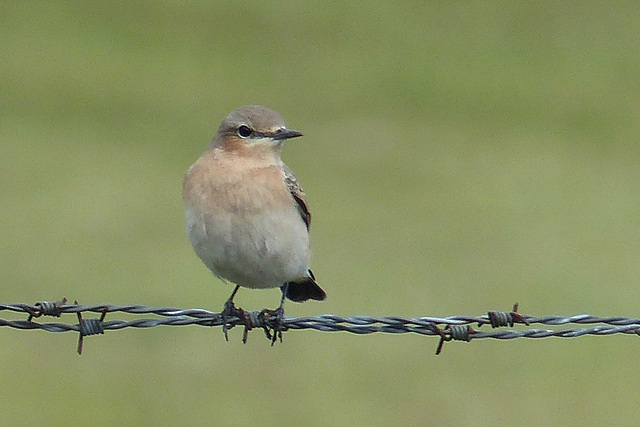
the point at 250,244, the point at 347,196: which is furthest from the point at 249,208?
the point at 347,196

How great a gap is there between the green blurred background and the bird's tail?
11.6ft

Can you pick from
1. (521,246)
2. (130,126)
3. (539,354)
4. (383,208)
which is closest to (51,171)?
(130,126)

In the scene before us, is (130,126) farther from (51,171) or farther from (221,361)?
(221,361)

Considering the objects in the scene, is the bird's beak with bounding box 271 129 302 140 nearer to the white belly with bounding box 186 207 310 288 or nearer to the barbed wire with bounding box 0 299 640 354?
the white belly with bounding box 186 207 310 288

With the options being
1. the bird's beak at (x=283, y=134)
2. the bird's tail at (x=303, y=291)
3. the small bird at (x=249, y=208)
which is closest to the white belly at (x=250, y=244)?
the small bird at (x=249, y=208)

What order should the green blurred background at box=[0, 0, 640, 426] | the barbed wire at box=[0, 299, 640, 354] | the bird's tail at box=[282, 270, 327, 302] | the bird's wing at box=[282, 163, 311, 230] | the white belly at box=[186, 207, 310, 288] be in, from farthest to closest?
the green blurred background at box=[0, 0, 640, 426] < the bird's tail at box=[282, 270, 327, 302] < the bird's wing at box=[282, 163, 311, 230] < the white belly at box=[186, 207, 310, 288] < the barbed wire at box=[0, 299, 640, 354]

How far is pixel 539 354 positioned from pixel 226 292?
3.65m

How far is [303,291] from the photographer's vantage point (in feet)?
28.2

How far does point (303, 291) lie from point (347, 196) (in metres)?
9.74

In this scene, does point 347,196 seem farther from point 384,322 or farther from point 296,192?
point 384,322

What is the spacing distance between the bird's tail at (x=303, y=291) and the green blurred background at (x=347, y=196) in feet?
11.6

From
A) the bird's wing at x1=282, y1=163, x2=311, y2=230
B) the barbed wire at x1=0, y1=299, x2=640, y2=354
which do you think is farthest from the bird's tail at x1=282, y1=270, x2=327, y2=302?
the barbed wire at x1=0, y1=299, x2=640, y2=354

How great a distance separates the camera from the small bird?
7.65m

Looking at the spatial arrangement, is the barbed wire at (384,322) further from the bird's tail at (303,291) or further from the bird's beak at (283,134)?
the bird's tail at (303,291)
